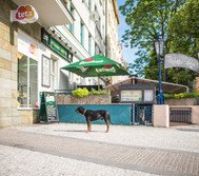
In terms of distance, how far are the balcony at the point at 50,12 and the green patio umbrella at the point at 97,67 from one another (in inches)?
82.3

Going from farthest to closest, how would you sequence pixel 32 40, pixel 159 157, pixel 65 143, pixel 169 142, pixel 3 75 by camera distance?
1. pixel 32 40
2. pixel 3 75
3. pixel 169 142
4. pixel 65 143
5. pixel 159 157

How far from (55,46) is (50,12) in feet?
9.87

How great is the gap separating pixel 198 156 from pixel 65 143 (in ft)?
10.2

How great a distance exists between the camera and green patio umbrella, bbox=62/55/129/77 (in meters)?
18.3

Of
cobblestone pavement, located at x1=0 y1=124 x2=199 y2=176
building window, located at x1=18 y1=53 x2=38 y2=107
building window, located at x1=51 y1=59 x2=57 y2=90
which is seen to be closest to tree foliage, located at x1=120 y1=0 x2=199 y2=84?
building window, located at x1=51 y1=59 x2=57 y2=90

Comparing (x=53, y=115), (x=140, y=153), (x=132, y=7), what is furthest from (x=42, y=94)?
(x=132, y=7)

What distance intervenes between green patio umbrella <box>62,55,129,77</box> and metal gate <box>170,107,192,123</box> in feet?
9.97

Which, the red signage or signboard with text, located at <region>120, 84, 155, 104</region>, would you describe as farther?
signboard with text, located at <region>120, 84, 155, 104</region>

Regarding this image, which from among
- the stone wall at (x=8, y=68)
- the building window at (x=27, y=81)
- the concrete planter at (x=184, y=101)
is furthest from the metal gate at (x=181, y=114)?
the stone wall at (x=8, y=68)

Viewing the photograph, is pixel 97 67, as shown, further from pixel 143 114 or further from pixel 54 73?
pixel 143 114

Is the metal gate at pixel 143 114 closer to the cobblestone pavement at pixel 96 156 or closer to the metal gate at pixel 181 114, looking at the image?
the metal gate at pixel 181 114

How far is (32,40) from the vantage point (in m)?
15.7

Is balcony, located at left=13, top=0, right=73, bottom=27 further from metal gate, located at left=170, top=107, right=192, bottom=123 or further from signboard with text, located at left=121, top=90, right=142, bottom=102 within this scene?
metal gate, located at left=170, top=107, right=192, bottom=123

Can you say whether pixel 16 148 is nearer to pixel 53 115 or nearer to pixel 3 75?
pixel 3 75
